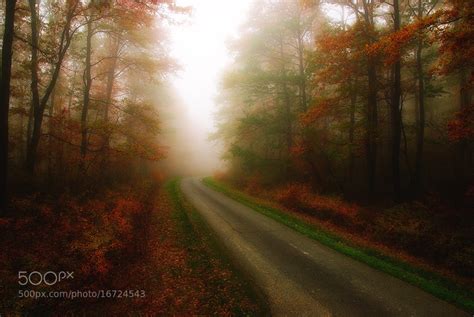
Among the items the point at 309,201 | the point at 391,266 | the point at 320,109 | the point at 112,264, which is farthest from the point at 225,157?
the point at 391,266

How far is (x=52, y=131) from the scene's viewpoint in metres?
13.1

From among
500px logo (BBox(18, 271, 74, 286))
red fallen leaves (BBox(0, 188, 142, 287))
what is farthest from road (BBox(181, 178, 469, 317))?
500px logo (BBox(18, 271, 74, 286))

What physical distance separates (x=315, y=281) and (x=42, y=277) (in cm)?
684

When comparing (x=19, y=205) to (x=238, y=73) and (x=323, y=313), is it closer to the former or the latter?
(x=323, y=313)

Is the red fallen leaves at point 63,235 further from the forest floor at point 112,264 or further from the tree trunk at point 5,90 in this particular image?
the tree trunk at point 5,90

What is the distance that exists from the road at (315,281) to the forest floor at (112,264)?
59 cm

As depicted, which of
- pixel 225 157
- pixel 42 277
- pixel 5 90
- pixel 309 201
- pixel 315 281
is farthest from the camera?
pixel 225 157

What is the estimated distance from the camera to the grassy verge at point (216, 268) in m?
6.07

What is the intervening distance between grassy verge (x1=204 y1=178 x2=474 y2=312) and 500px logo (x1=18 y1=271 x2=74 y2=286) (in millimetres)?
8349

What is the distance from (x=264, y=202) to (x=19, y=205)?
39.7ft

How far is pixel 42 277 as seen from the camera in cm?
611

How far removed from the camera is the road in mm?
5777

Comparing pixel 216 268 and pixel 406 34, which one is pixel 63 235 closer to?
pixel 216 268

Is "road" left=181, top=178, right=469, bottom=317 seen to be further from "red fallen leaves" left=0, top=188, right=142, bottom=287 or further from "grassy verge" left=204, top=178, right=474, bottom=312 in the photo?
"red fallen leaves" left=0, top=188, right=142, bottom=287
